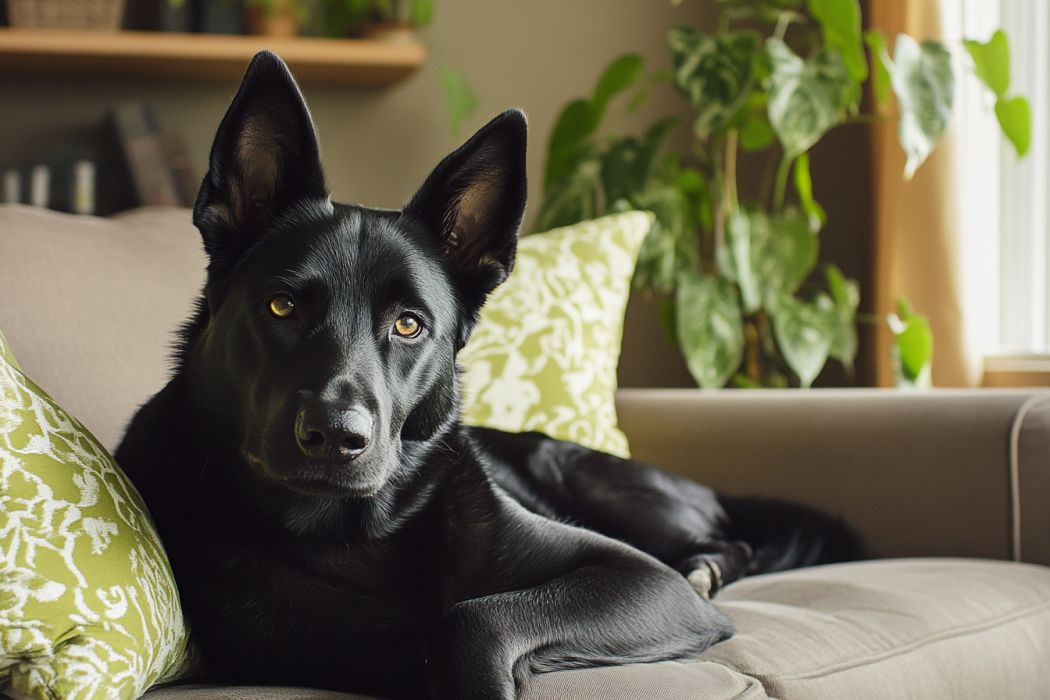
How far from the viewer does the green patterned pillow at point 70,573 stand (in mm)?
696

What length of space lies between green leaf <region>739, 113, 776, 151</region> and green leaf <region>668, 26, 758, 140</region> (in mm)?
213

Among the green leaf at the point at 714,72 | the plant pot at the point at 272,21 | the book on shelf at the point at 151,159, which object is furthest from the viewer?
the plant pot at the point at 272,21

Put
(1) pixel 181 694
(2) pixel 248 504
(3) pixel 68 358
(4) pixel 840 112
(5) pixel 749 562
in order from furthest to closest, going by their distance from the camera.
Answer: (4) pixel 840 112
(5) pixel 749 562
(3) pixel 68 358
(2) pixel 248 504
(1) pixel 181 694

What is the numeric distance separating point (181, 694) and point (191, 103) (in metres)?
2.56

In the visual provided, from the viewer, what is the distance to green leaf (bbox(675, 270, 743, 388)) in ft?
7.83

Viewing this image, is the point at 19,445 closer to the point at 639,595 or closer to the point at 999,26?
the point at 639,595

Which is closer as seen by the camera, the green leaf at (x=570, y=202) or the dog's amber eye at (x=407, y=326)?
the dog's amber eye at (x=407, y=326)

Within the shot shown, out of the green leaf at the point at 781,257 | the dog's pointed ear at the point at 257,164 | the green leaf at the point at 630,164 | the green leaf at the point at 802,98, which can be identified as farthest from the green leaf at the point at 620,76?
the dog's pointed ear at the point at 257,164

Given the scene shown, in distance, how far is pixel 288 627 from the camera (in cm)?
89

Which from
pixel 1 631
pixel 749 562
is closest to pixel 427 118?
pixel 749 562

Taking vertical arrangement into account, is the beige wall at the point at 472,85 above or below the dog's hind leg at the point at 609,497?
above

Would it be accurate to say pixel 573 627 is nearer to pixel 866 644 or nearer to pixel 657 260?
pixel 866 644

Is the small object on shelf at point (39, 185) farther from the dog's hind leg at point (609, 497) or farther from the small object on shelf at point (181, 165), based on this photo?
the dog's hind leg at point (609, 497)

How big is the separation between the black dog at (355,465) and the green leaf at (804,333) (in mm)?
1472
